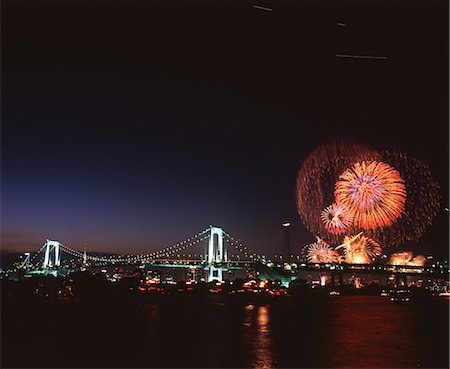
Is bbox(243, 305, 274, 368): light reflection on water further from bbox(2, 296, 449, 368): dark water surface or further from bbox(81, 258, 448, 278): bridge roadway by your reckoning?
bbox(81, 258, 448, 278): bridge roadway

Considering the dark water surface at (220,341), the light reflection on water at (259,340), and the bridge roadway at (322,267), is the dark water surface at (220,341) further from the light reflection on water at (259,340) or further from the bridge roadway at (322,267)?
the bridge roadway at (322,267)

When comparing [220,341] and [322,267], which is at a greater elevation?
[322,267]

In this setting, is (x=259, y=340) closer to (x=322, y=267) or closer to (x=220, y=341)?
(x=220, y=341)

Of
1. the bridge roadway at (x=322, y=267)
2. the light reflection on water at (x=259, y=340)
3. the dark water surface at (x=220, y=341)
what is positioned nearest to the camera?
the light reflection on water at (x=259, y=340)

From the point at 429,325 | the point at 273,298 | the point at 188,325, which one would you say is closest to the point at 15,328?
the point at 188,325

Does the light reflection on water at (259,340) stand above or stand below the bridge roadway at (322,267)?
below

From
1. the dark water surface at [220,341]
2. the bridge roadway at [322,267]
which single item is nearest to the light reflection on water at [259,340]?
the dark water surface at [220,341]

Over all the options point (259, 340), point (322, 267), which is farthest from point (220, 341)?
point (322, 267)

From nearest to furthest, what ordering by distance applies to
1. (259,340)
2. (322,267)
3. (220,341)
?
(220,341) → (259,340) → (322,267)
